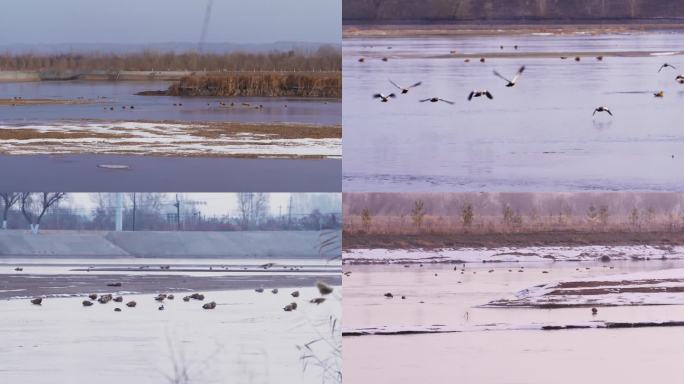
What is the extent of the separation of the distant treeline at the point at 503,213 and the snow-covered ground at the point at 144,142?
4220mm

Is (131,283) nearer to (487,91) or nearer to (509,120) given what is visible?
(487,91)

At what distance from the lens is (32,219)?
15094 mm

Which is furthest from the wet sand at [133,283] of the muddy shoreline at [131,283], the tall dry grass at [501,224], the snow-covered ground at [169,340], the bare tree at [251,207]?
the bare tree at [251,207]

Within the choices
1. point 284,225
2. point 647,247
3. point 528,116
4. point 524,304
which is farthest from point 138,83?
point 647,247

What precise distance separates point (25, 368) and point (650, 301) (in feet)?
28.0

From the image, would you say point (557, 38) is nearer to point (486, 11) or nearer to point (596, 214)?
point (486, 11)

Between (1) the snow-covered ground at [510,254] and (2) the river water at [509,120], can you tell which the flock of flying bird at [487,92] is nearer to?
(2) the river water at [509,120]

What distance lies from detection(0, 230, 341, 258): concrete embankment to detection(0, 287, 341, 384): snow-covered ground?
24.2 inches

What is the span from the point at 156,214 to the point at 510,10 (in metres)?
5.04

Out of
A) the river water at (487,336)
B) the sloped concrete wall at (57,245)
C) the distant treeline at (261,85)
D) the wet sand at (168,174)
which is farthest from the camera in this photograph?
the sloped concrete wall at (57,245)

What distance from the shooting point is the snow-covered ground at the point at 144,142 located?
1258 cm

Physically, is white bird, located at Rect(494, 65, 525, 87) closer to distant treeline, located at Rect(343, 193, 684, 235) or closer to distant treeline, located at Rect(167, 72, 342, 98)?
distant treeline, located at Rect(343, 193, 684, 235)

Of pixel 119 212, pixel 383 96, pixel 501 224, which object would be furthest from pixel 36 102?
pixel 501 224

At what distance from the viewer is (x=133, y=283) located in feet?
64.8
